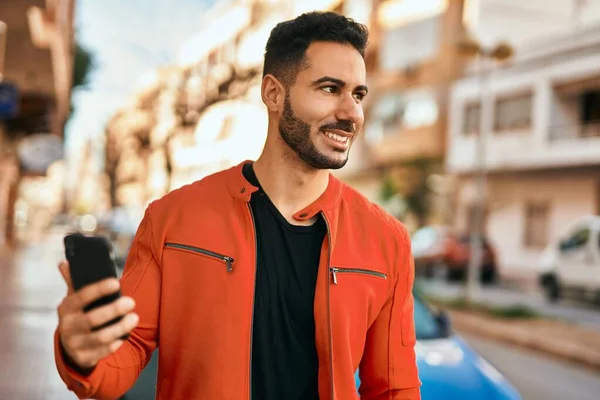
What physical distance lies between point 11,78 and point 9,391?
1422 centimetres

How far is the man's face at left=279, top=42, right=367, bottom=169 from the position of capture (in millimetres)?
2049

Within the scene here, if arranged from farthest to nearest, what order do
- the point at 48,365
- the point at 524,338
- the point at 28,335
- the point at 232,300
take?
the point at 524,338 < the point at 28,335 < the point at 48,365 < the point at 232,300

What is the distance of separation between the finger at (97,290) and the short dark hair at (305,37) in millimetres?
933

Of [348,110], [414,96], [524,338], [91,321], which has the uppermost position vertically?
[414,96]

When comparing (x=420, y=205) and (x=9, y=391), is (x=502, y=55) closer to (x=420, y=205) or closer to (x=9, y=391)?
(x=9, y=391)

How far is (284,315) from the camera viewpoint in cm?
197

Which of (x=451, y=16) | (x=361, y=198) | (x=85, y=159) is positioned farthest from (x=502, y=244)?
(x=85, y=159)

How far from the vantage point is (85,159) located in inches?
6309

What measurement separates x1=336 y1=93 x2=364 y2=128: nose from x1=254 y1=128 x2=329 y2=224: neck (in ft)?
0.60

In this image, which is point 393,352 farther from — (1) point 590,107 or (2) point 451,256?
A: (1) point 590,107

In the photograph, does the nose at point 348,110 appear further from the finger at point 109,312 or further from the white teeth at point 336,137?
the finger at point 109,312

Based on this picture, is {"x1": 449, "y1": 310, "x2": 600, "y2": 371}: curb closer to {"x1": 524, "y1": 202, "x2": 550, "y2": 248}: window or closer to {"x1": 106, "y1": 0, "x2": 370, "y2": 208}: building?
{"x1": 524, "y1": 202, "x2": 550, "y2": 248}: window

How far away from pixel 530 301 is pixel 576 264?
170 centimetres

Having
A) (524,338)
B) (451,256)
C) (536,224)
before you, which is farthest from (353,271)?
(536,224)
